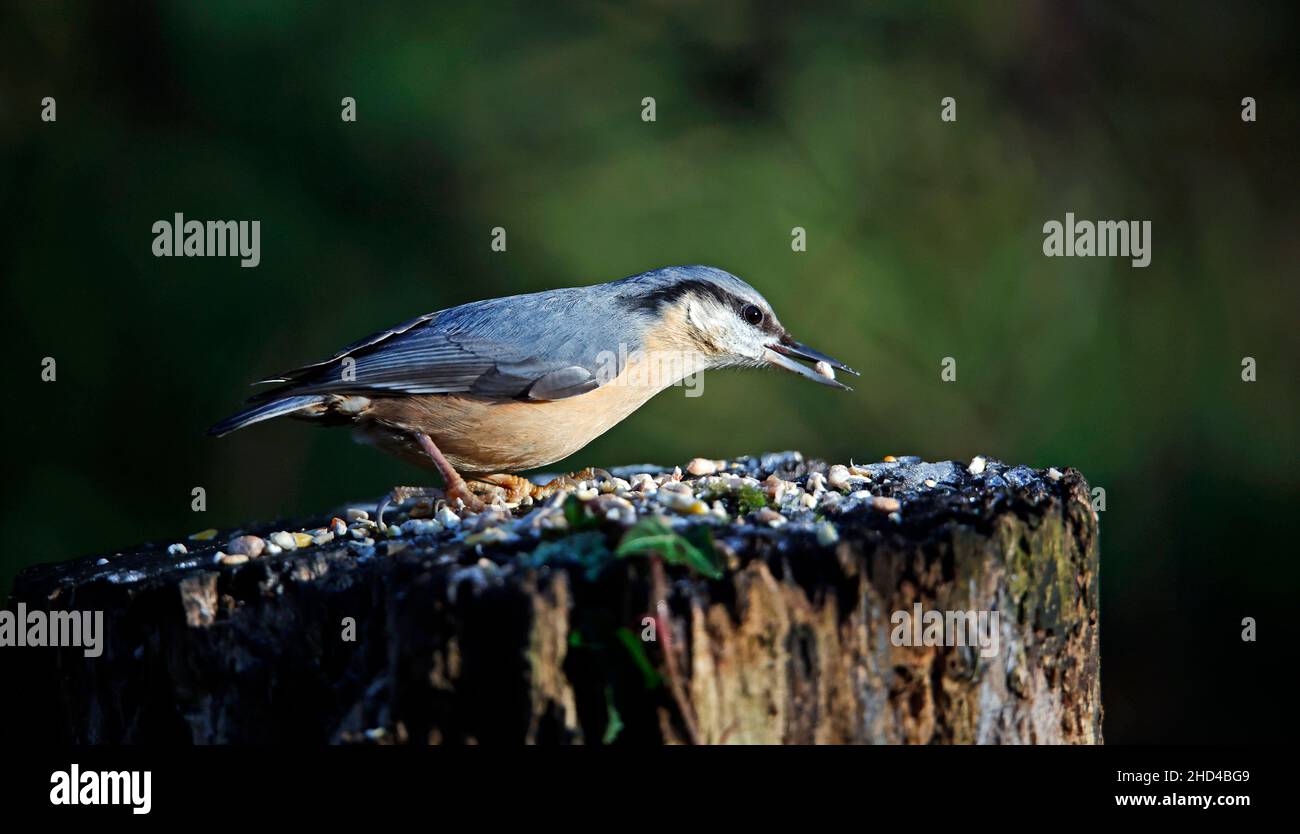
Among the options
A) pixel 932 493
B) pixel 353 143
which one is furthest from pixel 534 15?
pixel 932 493

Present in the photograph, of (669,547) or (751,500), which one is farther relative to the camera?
(751,500)

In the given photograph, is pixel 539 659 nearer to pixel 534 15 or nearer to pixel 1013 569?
pixel 1013 569

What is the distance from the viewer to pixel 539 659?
1.97 metres

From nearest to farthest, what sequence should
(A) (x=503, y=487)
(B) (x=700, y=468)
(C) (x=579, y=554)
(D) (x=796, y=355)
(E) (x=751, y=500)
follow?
(C) (x=579, y=554), (E) (x=751, y=500), (B) (x=700, y=468), (A) (x=503, y=487), (D) (x=796, y=355)

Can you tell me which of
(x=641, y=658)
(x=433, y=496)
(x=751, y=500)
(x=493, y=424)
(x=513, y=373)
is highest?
(x=513, y=373)

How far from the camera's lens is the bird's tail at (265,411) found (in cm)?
353

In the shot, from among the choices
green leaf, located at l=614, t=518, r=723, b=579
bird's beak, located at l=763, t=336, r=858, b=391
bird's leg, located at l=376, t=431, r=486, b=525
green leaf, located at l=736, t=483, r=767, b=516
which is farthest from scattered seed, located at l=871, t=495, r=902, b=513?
bird's beak, located at l=763, t=336, r=858, b=391

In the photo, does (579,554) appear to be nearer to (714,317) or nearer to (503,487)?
(503,487)

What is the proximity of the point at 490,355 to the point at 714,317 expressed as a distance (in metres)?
0.81

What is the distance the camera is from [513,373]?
389cm

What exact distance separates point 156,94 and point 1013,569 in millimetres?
4507

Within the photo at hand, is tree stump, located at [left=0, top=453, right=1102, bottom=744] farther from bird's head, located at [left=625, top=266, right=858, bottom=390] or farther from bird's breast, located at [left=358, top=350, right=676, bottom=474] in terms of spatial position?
bird's head, located at [left=625, top=266, right=858, bottom=390]

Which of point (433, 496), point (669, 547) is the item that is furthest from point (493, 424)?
point (669, 547)

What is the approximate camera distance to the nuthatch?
3844 millimetres
